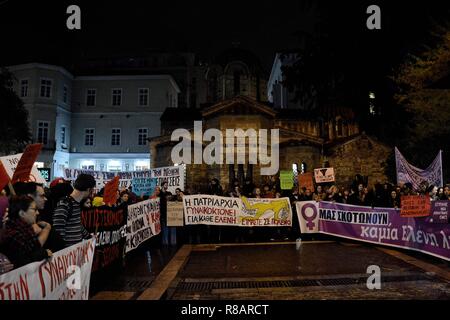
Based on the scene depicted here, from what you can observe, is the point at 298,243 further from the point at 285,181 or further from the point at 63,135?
the point at 63,135

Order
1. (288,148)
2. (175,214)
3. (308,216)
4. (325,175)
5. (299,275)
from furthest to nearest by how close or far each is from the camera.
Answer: (288,148) < (325,175) < (308,216) < (175,214) < (299,275)

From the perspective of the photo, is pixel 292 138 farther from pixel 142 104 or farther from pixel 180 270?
pixel 180 270

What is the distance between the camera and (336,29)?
105 feet

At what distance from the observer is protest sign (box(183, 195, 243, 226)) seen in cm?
1311

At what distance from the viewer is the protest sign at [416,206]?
33.1 ft

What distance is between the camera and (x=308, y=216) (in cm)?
1345

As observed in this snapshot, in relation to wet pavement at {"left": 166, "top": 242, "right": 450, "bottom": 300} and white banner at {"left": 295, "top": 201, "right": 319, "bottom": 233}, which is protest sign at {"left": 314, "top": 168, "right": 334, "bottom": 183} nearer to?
white banner at {"left": 295, "top": 201, "right": 319, "bottom": 233}

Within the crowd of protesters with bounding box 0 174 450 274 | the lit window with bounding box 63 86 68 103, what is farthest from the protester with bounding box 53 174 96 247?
the lit window with bounding box 63 86 68 103

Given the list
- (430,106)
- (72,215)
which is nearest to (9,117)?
(72,215)

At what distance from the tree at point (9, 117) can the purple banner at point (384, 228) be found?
25062 millimetres

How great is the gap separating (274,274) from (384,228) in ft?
16.0

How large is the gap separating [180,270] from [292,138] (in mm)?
27044

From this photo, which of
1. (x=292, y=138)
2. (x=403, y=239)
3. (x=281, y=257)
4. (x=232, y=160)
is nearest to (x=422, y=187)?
(x=403, y=239)

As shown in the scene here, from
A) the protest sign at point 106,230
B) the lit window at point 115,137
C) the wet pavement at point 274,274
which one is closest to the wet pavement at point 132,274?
the wet pavement at point 274,274
